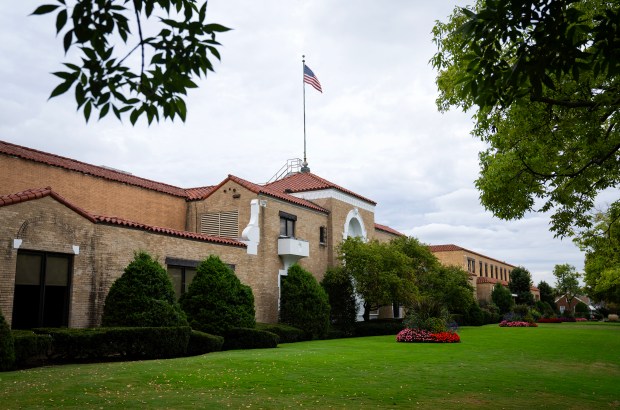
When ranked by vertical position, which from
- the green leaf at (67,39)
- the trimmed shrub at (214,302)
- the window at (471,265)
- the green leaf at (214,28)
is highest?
the window at (471,265)

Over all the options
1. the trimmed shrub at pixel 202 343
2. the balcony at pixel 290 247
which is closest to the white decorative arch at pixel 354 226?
the balcony at pixel 290 247

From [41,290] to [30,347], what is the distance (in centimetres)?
423

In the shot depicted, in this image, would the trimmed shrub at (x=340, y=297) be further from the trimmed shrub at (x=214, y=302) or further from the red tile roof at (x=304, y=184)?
the trimmed shrub at (x=214, y=302)

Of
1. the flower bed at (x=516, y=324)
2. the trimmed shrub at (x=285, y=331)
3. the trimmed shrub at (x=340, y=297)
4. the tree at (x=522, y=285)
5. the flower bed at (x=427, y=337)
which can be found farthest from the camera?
the tree at (x=522, y=285)

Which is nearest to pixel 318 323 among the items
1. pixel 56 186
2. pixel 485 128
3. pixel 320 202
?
pixel 320 202

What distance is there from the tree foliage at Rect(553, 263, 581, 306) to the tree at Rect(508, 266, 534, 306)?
71.8 feet

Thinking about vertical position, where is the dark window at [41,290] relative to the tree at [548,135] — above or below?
below

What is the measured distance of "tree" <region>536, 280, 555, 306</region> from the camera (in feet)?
281

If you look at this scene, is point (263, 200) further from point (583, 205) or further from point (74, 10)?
point (74, 10)

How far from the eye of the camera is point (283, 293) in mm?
27766

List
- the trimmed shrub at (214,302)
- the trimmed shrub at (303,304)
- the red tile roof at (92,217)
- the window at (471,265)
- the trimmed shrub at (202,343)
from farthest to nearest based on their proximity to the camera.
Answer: the window at (471,265) → the trimmed shrub at (303,304) → the trimmed shrub at (214,302) → the trimmed shrub at (202,343) → the red tile roof at (92,217)

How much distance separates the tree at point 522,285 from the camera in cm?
7138

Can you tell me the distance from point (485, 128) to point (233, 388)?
8893mm

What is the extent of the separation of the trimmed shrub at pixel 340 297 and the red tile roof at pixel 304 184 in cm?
562
